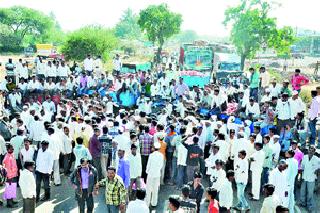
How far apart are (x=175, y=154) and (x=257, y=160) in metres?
2.07

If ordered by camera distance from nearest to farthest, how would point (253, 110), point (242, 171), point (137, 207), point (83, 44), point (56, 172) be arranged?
1. point (137, 207)
2. point (242, 171)
3. point (56, 172)
4. point (253, 110)
5. point (83, 44)

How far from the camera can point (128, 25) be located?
109 meters

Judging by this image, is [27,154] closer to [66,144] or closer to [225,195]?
[66,144]

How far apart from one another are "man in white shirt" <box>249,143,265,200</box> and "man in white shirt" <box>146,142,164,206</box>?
2147mm

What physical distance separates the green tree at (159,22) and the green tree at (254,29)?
1068 centimetres

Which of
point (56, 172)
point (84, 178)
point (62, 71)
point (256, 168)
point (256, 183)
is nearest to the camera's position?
point (84, 178)

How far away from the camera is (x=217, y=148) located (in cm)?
880

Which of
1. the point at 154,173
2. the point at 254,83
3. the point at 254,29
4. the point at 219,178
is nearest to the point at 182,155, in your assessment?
the point at 154,173

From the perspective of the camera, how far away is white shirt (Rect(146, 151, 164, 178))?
8.52m

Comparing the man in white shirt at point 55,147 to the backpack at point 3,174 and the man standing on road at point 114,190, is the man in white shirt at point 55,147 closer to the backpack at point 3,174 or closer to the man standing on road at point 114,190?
the backpack at point 3,174

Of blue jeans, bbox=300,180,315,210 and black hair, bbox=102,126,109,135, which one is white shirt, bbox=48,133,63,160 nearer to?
black hair, bbox=102,126,109,135

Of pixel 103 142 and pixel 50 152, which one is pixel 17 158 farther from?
pixel 103 142

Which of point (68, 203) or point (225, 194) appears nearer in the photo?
point (225, 194)

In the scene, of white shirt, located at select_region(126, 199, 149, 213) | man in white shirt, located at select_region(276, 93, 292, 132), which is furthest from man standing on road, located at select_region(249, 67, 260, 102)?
white shirt, located at select_region(126, 199, 149, 213)
